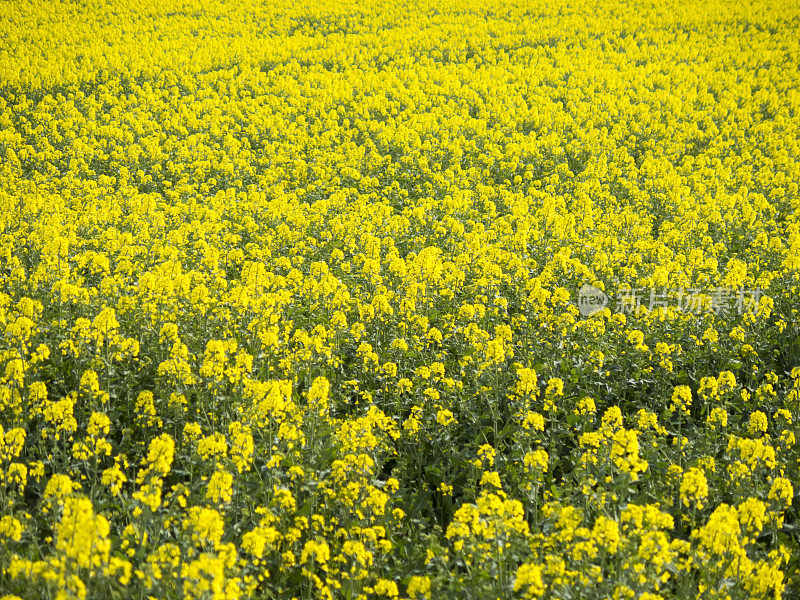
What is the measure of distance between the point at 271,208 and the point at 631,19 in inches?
799

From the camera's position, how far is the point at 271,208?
9.44 meters

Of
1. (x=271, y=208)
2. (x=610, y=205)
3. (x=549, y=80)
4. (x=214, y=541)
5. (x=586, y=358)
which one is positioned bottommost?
(x=214, y=541)

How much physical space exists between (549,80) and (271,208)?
11728 millimetres

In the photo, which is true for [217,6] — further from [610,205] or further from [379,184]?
[610,205]

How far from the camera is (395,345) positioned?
5.57 metres

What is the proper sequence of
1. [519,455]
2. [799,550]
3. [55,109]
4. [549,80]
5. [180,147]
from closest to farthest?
[799,550], [519,455], [180,147], [55,109], [549,80]

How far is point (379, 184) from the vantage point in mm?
11320

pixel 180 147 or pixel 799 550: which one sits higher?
pixel 180 147

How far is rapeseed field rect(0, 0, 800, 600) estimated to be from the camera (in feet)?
11.5

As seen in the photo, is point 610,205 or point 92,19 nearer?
point 610,205

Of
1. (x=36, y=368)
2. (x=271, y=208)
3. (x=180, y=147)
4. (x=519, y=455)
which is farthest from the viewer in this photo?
(x=180, y=147)

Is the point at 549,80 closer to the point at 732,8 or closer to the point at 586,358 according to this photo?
the point at 732,8

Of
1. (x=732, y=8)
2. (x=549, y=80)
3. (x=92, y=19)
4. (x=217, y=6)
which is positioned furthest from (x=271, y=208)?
(x=732, y=8)

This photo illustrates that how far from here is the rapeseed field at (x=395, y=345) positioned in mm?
3504
